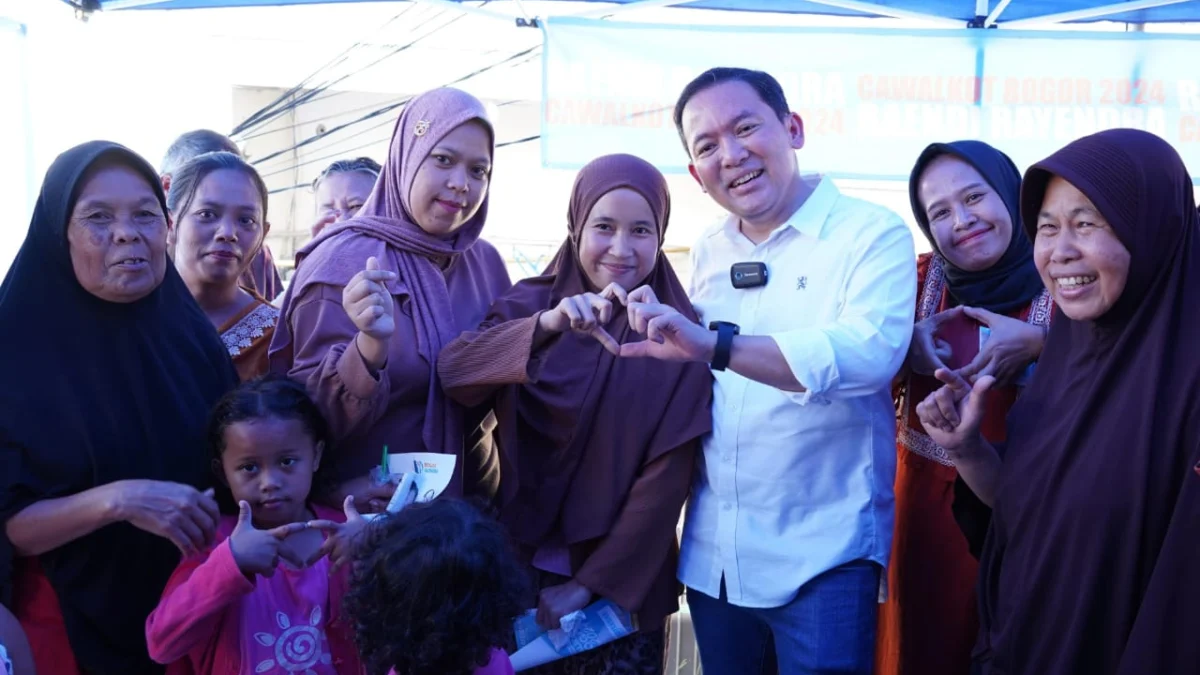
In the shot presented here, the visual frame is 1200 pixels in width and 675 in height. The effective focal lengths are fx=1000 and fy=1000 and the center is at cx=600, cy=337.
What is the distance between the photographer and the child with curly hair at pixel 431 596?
176cm

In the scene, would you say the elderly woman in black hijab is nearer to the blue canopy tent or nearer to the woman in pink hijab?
the woman in pink hijab

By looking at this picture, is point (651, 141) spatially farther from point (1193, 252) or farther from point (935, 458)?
point (1193, 252)

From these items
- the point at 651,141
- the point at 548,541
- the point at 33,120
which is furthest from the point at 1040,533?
the point at 33,120

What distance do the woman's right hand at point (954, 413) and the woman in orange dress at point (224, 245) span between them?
1.75m

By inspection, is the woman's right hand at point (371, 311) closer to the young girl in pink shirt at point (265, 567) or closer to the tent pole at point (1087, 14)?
the young girl in pink shirt at point (265, 567)

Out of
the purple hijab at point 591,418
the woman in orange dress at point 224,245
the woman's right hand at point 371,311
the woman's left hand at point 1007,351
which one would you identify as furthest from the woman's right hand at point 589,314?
the woman in orange dress at point 224,245

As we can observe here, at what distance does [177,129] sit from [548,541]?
5951 mm

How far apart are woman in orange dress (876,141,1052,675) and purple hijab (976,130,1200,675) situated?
0.44 metres

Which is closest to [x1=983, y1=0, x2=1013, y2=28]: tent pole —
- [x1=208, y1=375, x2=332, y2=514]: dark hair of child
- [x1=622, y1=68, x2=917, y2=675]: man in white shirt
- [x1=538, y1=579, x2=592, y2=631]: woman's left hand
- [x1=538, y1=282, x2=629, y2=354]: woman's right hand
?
[x1=622, y1=68, x2=917, y2=675]: man in white shirt

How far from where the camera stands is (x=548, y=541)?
2.56 meters

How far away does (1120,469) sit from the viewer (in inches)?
73.0

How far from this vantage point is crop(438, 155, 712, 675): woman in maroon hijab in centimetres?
Result: 243

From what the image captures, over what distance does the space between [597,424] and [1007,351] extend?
0.99 meters

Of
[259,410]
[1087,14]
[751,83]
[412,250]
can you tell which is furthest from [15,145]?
[1087,14]
